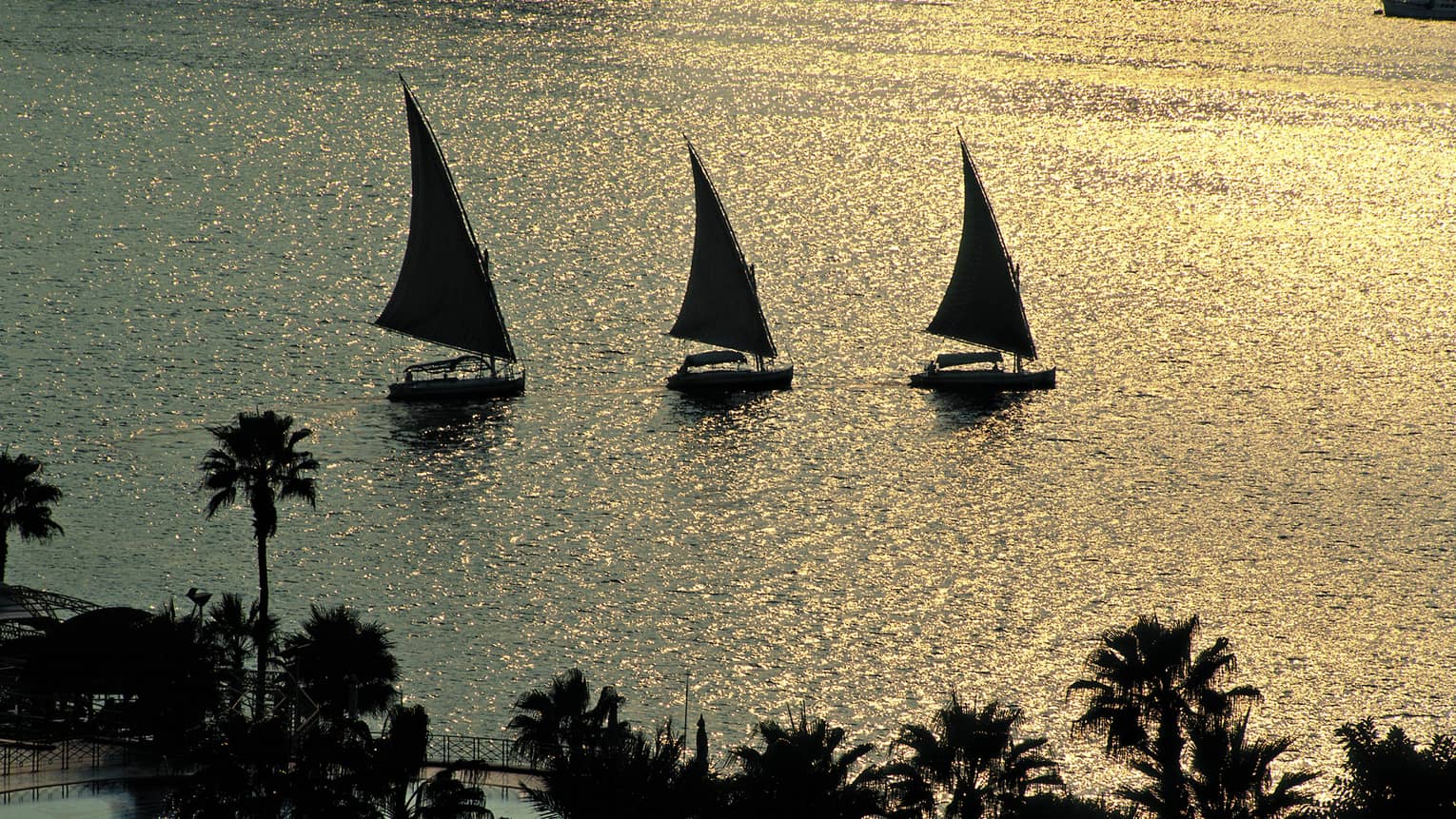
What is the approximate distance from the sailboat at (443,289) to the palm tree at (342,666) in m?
54.7

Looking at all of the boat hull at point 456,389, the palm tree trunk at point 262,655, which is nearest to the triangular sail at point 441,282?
the boat hull at point 456,389

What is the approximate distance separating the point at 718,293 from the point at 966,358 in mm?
13446

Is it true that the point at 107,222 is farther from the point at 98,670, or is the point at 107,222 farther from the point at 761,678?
the point at 98,670

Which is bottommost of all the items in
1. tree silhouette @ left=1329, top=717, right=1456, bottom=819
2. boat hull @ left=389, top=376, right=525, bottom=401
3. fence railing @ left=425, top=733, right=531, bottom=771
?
tree silhouette @ left=1329, top=717, right=1456, bottom=819

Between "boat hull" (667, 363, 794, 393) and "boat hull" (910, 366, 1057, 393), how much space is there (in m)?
7.26

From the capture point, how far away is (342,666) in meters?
44.8

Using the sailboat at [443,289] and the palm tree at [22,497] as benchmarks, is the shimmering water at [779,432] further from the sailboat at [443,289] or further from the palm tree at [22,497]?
the palm tree at [22,497]

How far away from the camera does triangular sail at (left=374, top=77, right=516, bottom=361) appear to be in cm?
10056

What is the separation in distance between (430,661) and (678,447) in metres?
28.5

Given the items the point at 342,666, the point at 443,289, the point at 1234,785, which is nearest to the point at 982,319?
the point at 443,289

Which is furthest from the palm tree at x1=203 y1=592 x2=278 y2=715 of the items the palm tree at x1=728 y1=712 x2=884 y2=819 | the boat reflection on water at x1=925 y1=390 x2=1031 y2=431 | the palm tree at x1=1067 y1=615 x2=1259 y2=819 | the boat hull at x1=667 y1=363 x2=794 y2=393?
the boat reflection on water at x1=925 y1=390 x2=1031 y2=431

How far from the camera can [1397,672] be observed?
6950cm

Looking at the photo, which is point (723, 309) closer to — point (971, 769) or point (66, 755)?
point (66, 755)

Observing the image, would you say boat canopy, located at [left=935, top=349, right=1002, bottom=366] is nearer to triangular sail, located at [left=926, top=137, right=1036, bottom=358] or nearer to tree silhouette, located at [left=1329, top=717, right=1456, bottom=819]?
triangular sail, located at [left=926, top=137, right=1036, bottom=358]
